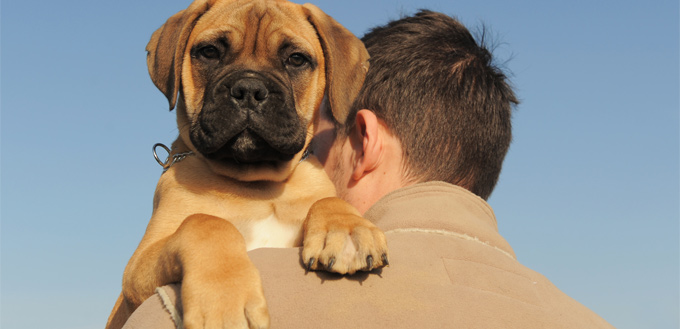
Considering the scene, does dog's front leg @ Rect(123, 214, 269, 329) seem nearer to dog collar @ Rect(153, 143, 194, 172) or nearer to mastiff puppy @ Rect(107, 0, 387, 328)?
mastiff puppy @ Rect(107, 0, 387, 328)

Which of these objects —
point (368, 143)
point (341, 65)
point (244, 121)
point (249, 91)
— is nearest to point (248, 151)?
point (244, 121)

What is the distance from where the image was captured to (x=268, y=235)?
432 centimetres

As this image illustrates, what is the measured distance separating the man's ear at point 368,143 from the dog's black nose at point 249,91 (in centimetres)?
72

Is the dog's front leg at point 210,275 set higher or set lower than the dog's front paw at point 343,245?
lower

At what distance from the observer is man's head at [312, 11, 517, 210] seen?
450cm

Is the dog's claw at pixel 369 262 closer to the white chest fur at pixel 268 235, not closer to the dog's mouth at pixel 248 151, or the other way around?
the white chest fur at pixel 268 235

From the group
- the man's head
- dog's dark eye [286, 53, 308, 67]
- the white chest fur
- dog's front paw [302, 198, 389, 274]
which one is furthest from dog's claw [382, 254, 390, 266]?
dog's dark eye [286, 53, 308, 67]

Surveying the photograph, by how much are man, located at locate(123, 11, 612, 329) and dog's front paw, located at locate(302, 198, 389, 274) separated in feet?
0.18

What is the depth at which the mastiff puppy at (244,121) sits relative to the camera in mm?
3902

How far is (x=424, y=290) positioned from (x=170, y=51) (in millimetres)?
2856

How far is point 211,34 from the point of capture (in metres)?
4.64

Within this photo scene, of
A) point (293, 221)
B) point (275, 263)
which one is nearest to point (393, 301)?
point (275, 263)

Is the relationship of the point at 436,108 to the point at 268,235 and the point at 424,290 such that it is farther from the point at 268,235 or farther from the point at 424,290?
the point at 424,290

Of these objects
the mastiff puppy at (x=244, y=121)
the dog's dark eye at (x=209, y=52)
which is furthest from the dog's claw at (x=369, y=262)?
the dog's dark eye at (x=209, y=52)
